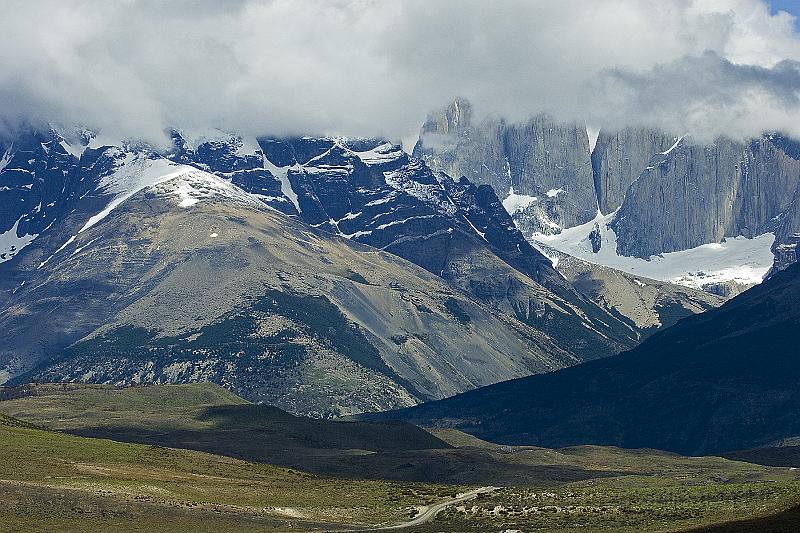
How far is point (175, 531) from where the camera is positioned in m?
198

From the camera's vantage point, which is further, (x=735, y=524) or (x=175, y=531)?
(x=175, y=531)

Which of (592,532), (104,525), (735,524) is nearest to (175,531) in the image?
(104,525)

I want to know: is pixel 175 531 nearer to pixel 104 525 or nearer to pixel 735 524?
pixel 104 525

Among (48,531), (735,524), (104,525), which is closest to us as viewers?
(735,524)

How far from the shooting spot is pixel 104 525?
19962 centimetres

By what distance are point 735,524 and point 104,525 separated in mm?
86860

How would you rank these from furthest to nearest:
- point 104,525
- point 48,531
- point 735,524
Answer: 1. point 104,525
2. point 48,531
3. point 735,524

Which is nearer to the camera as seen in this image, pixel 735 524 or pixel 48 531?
pixel 735 524

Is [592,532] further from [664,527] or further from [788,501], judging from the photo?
[788,501]

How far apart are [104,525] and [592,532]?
6495cm

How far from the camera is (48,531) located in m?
188

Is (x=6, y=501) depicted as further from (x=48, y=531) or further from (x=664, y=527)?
(x=664, y=527)

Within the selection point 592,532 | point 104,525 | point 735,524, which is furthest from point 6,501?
point 735,524

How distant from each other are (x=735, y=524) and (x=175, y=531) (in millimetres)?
77922
